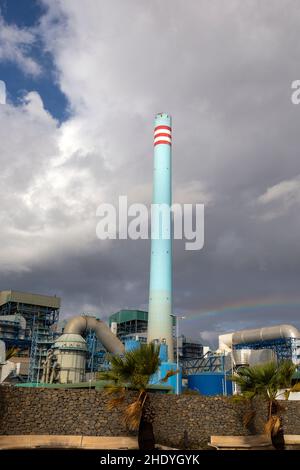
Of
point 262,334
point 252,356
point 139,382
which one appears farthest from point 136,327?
point 139,382

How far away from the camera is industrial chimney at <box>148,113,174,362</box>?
50.9 m

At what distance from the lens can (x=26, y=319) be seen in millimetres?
83062

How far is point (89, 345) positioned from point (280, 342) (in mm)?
26720

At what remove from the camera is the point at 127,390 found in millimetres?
21656

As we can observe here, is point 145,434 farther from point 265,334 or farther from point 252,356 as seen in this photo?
point 265,334

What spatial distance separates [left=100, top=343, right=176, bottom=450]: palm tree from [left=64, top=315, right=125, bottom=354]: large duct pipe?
37.4m

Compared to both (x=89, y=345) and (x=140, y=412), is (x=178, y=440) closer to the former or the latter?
(x=140, y=412)

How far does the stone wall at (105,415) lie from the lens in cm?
2009

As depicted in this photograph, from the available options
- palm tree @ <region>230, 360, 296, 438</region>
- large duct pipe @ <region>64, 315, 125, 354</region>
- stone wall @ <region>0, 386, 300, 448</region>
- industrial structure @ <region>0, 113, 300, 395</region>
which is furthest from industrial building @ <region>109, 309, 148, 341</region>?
palm tree @ <region>230, 360, 296, 438</region>

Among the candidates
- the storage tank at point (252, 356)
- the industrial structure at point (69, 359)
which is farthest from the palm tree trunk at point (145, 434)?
the industrial structure at point (69, 359)

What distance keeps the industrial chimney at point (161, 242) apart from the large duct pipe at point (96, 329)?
9.94 meters

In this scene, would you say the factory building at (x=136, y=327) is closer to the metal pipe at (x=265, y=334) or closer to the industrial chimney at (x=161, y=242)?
the metal pipe at (x=265, y=334)
